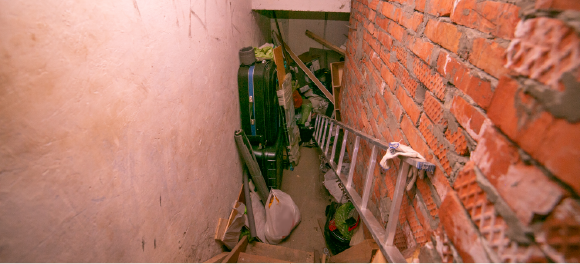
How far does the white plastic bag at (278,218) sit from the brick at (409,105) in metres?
1.59

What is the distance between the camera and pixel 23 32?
1.77ft

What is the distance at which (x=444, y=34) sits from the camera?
76cm

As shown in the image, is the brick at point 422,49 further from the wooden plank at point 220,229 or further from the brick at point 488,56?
the wooden plank at point 220,229

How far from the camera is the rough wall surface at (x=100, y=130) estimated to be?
1.80 ft

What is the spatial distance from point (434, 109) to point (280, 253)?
5.88 feet

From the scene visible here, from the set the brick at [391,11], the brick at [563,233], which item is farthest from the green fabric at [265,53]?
the brick at [563,233]

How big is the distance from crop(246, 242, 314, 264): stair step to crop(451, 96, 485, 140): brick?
177cm

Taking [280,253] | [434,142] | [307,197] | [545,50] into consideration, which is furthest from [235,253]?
[545,50]

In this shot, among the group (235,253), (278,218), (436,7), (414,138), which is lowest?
(278,218)

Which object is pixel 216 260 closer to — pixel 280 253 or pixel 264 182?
pixel 280 253

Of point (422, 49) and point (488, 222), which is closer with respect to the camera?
point (488, 222)

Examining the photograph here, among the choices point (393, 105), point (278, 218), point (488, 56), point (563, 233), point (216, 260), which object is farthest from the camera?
point (278, 218)

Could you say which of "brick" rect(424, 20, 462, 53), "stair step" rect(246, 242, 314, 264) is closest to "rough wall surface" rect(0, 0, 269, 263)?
"stair step" rect(246, 242, 314, 264)

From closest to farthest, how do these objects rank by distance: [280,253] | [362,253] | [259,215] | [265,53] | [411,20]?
[411,20] < [362,253] < [280,253] < [259,215] < [265,53]
